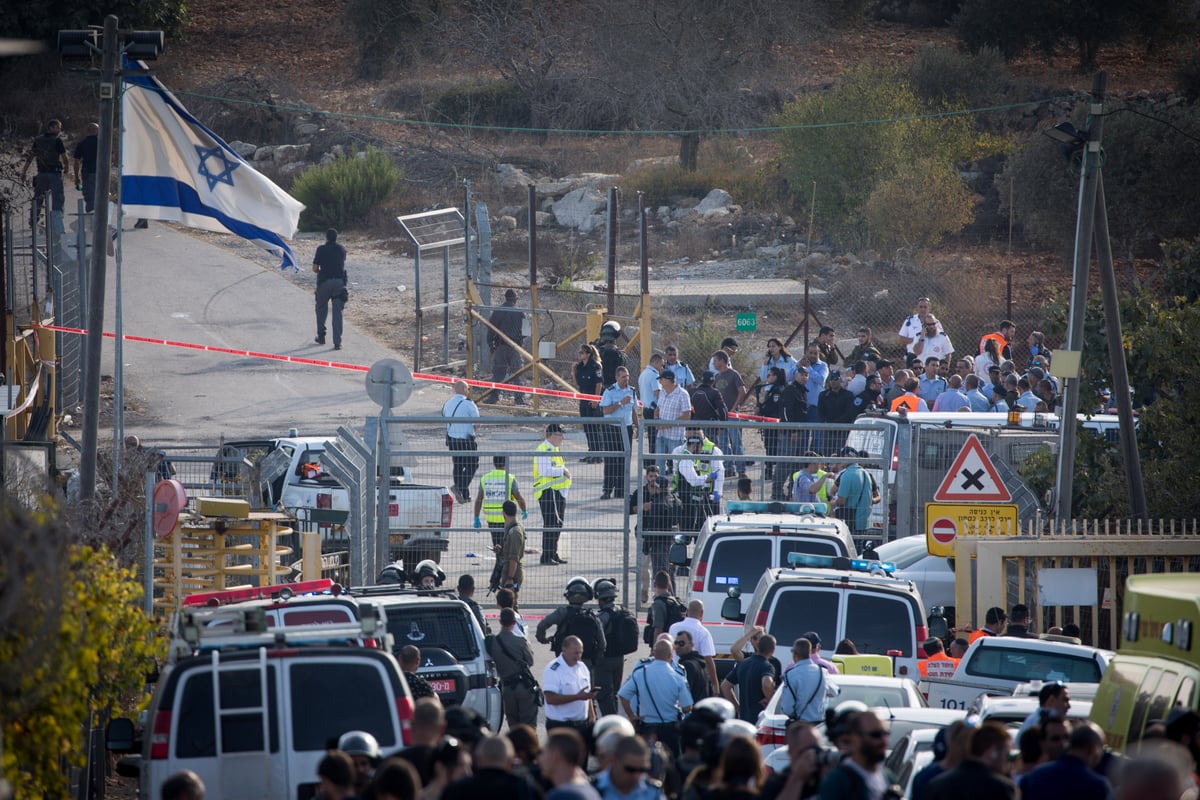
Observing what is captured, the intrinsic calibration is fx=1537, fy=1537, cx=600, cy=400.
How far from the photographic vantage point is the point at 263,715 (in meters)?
8.35

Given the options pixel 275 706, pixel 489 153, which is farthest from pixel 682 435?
pixel 489 153

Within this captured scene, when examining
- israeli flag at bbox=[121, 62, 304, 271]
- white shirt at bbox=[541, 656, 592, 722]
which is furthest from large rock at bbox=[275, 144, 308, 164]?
white shirt at bbox=[541, 656, 592, 722]

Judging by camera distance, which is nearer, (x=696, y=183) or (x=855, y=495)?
(x=855, y=495)

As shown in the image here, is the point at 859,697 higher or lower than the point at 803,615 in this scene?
lower

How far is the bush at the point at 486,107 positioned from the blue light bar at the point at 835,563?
36043 millimetres

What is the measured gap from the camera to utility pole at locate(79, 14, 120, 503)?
1349 cm

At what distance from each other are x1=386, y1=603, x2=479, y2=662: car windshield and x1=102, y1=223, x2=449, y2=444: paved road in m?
12.4

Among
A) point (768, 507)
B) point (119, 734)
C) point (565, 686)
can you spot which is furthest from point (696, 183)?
point (119, 734)

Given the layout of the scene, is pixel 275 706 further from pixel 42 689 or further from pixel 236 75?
pixel 236 75

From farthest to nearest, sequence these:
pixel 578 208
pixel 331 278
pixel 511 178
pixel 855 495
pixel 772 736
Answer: pixel 511 178 < pixel 578 208 < pixel 331 278 < pixel 855 495 < pixel 772 736

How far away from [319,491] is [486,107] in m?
31.9

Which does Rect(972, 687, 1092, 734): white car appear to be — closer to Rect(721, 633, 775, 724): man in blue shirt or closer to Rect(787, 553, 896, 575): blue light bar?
Rect(721, 633, 775, 724): man in blue shirt

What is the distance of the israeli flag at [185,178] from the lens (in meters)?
15.6

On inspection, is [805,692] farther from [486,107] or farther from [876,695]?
[486,107]
